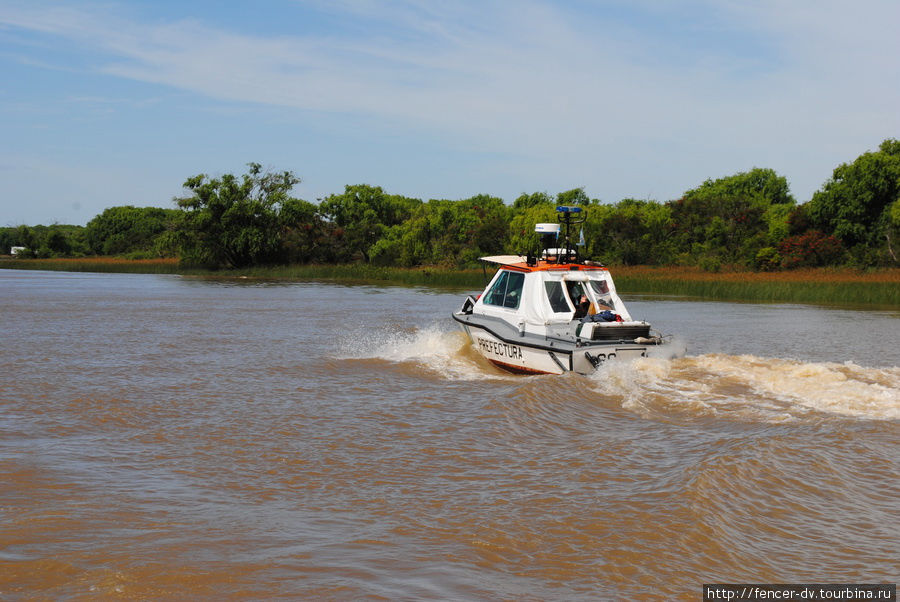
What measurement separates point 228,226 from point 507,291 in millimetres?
60673

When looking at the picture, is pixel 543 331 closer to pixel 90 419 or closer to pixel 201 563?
pixel 90 419

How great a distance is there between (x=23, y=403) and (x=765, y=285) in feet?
110

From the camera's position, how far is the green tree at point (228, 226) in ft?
238

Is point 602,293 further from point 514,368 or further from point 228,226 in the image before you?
point 228,226

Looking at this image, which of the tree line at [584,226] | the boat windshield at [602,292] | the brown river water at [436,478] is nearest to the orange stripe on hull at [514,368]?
the brown river water at [436,478]

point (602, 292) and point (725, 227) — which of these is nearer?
point (602, 292)

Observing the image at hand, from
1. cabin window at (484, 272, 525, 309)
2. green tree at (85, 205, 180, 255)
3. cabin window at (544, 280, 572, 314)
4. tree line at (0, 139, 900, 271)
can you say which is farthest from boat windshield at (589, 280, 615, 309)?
green tree at (85, 205, 180, 255)

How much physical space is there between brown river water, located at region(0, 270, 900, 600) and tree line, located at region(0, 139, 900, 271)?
3903 cm

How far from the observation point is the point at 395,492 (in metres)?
7.68

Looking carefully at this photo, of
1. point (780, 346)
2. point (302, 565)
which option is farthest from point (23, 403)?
point (780, 346)

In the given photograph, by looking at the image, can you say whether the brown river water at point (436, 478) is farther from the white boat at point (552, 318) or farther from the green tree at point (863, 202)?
the green tree at point (863, 202)

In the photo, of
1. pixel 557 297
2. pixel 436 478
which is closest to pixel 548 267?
pixel 557 297

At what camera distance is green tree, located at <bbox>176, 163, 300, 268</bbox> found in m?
72.6

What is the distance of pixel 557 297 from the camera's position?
1548cm
